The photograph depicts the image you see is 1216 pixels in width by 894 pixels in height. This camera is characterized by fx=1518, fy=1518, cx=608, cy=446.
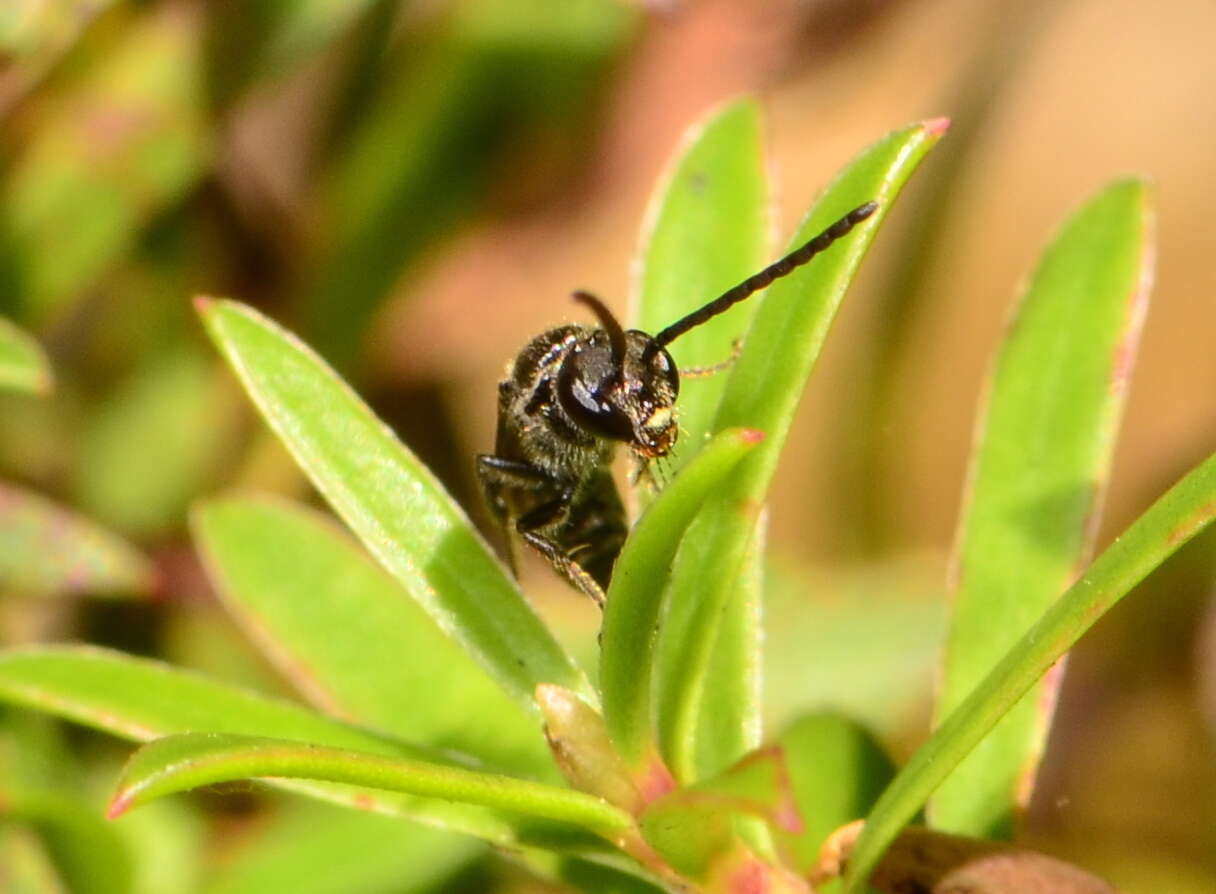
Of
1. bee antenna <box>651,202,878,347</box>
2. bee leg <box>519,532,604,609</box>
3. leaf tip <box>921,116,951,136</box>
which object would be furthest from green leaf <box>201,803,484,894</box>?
leaf tip <box>921,116,951,136</box>

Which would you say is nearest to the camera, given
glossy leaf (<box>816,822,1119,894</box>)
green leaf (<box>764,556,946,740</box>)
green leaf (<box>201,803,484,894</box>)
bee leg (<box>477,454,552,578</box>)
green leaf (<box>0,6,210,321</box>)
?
glossy leaf (<box>816,822,1119,894</box>)

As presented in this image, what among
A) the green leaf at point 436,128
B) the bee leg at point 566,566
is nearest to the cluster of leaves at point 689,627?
the bee leg at point 566,566

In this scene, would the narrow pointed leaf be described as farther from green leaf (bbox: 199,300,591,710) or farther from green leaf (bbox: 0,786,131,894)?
green leaf (bbox: 0,786,131,894)

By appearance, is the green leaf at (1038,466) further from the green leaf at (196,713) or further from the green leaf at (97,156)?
the green leaf at (97,156)

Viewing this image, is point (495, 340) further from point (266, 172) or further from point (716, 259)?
point (716, 259)

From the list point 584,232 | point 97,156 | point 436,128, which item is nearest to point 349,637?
point 97,156

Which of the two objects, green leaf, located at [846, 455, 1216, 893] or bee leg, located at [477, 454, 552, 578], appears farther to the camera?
bee leg, located at [477, 454, 552, 578]

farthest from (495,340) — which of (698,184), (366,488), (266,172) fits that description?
(366,488)
